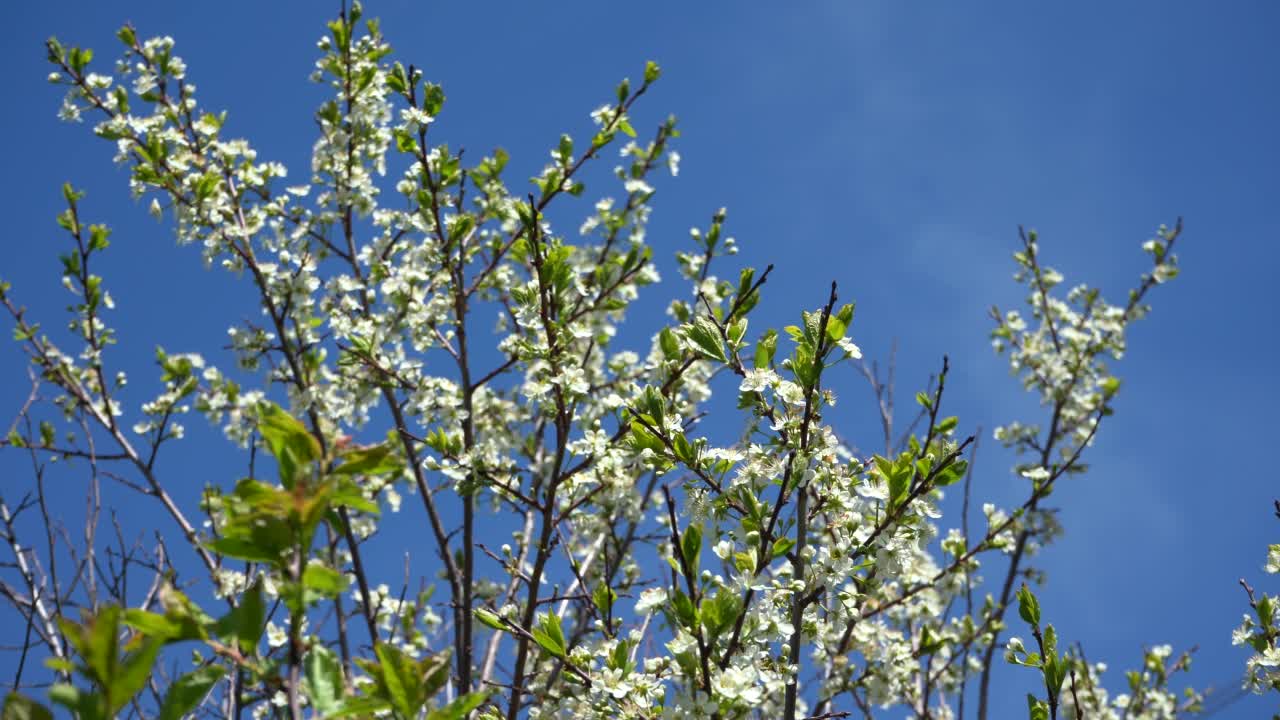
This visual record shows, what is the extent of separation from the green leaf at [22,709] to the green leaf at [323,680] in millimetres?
288

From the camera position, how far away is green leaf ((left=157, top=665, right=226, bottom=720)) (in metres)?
1.11

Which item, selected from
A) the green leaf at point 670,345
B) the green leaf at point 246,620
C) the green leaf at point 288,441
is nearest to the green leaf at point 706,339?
the green leaf at point 670,345

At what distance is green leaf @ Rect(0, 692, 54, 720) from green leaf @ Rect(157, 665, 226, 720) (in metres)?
0.13

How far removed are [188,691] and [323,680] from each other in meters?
0.18

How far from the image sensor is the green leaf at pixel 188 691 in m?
1.11

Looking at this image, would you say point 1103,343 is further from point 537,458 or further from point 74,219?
point 74,219

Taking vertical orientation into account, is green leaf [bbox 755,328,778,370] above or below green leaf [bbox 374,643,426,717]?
above

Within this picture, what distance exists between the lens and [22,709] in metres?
1.02

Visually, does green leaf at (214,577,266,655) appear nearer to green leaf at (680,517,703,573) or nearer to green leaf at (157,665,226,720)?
green leaf at (157,665,226,720)

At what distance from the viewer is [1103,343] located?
22.5ft

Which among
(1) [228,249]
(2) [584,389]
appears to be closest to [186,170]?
(1) [228,249]

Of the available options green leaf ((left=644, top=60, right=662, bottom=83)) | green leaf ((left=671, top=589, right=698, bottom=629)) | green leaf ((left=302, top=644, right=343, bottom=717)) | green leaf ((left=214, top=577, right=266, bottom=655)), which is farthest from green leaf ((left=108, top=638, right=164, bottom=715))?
green leaf ((left=644, top=60, right=662, bottom=83))

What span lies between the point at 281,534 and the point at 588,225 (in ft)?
16.4

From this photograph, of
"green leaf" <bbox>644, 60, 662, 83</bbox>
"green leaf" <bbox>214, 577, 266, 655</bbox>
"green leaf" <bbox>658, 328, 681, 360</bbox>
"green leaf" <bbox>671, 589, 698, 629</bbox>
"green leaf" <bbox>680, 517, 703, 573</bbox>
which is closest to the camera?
"green leaf" <bbox>214, 577, 266, 655</bbox>
